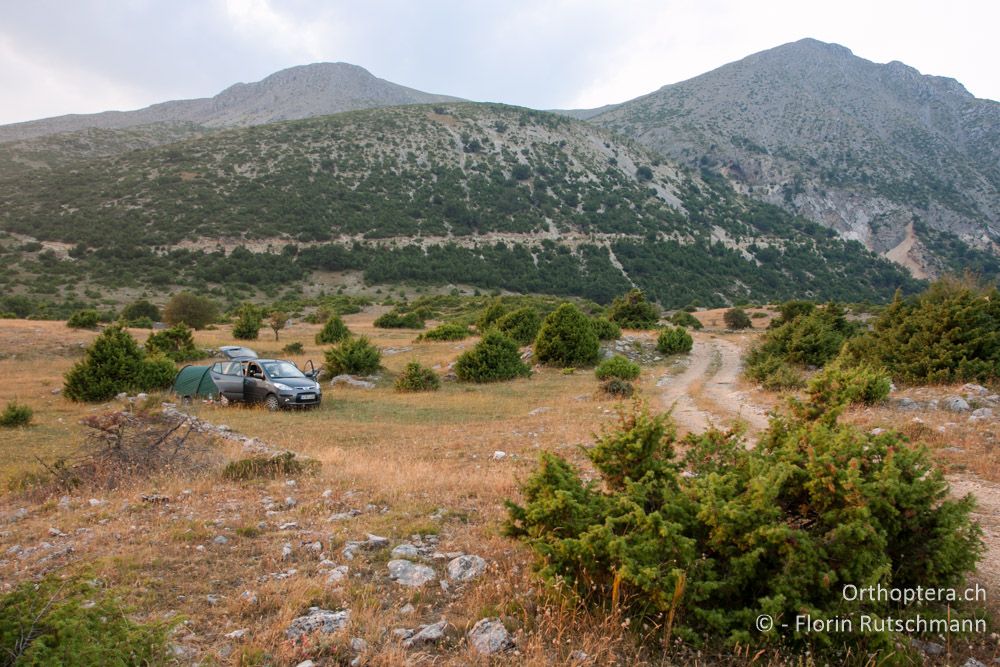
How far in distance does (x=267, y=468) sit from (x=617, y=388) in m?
10.1

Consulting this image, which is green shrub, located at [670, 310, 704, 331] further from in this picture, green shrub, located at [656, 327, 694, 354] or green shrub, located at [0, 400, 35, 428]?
green shrub, located at [0, 400, 35, 428]

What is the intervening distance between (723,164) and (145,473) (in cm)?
12531

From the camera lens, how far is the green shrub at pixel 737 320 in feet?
117

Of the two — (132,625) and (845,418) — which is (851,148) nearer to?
(845,418)

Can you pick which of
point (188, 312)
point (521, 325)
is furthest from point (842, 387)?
point (188, 312)

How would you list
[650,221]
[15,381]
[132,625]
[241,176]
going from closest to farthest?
[132,625] < [15,381] < [241,176] < [650,221]

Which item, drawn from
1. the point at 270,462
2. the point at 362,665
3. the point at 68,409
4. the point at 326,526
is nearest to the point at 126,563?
the point at 326,526

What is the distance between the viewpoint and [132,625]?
2826 mm

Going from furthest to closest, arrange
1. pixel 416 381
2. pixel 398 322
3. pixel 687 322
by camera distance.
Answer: pixel 687 322
pixel 398 322
pixel 416 381

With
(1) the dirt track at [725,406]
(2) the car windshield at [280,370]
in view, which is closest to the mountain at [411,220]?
(2) the car windshield at [280,370]

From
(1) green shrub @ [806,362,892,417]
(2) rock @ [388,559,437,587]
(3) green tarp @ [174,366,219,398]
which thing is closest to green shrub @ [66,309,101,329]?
(3) green tarp @ [174,366,219,398]

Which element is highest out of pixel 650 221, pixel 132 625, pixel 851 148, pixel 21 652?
pixel 851 148

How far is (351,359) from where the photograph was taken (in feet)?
62.8

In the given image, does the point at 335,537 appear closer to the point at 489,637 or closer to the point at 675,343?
the point at 489,637
